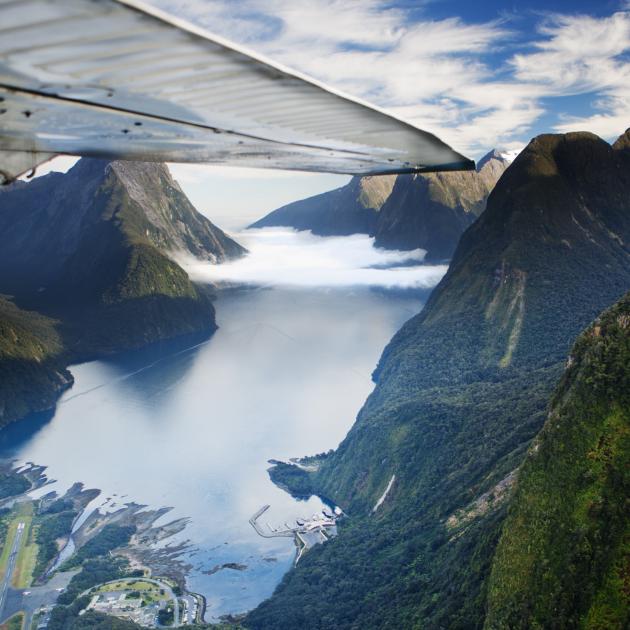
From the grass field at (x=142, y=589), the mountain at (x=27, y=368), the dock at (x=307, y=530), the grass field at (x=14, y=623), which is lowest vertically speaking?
the mountain at (x=27, y=368)

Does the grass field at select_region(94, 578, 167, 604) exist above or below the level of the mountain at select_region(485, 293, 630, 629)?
below

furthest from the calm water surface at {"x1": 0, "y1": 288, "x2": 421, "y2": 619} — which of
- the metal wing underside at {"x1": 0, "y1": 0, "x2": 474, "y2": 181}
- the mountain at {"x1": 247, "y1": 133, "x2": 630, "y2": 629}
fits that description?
the metal wing underside at {"x1": 0, "y1": 0, "x2": 474, "y2": 181}

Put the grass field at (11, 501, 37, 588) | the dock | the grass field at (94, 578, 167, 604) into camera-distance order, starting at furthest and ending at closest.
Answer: the dock, the grass field at (11, 501, 37, 588), the grass field at (94, 578, 167, 604)

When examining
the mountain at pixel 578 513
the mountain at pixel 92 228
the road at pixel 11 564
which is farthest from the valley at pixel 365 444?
the mountain at pixel 92 228

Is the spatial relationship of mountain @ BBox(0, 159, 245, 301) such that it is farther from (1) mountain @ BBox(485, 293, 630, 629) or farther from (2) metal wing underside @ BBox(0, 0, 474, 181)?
(2) metal wing underside @ BBox(0, 0, 474, 181)

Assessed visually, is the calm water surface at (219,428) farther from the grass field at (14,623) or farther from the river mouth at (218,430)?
the grass field at (14,623)

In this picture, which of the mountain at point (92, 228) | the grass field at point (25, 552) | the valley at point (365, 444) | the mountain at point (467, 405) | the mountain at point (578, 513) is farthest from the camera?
the mountain at point (92, 228)
